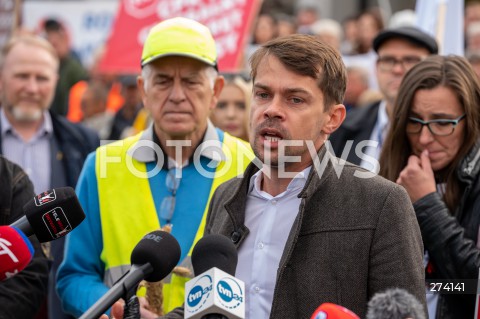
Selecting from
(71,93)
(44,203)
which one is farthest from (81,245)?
(71,93)

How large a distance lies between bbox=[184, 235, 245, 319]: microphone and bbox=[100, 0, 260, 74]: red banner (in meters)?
6.41

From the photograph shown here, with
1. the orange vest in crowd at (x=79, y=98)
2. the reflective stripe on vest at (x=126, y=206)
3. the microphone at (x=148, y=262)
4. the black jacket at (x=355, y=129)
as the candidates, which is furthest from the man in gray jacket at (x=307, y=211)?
the orange vest in crowd at (x=79, y=98)

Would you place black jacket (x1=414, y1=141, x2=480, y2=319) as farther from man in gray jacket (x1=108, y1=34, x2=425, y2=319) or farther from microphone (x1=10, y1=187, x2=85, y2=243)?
microphone (x1=10, y1=187, x2=85, y2=243)

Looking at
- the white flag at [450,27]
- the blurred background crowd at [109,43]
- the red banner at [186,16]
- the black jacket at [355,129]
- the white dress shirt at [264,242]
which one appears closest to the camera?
the white dress shirt at [264,242]

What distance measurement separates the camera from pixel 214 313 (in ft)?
9.22

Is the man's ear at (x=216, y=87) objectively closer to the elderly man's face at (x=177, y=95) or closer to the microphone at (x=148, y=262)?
the elderly man's face at (x=177, y=95)

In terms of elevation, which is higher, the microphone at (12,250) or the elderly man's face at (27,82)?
the elderly man's face at (27,82)

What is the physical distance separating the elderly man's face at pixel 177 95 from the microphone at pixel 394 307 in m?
2.32

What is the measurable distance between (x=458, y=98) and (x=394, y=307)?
227 cm

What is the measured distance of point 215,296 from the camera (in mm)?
2811

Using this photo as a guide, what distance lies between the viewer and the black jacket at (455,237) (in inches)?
176

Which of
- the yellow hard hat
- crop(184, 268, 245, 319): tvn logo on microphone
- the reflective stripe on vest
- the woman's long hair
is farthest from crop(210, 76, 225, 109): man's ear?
crop(184, 268, 245, 319): tvn logo on microphone

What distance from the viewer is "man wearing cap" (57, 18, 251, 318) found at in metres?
4.86

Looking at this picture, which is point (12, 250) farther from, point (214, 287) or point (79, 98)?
point (79, 98)
